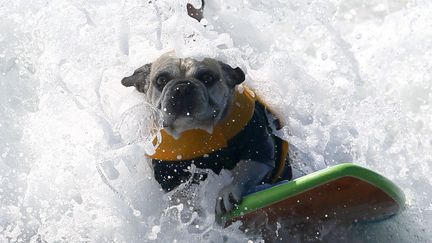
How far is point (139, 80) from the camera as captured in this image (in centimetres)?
487

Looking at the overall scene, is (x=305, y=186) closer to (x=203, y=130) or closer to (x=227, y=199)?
(x=227, y=199)

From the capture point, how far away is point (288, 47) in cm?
782

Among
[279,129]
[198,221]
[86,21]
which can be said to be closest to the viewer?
[198,221]

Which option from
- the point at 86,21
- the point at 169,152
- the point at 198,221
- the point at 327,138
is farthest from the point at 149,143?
the point at 86,21

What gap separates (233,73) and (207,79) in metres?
0.25

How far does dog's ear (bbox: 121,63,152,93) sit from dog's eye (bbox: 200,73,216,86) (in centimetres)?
40

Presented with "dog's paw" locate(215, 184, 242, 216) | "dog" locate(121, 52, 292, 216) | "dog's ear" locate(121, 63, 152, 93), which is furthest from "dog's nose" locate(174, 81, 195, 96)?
"dog's paw" locate(215, 184, 242, 216)

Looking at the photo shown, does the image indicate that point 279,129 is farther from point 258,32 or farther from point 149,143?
point 258,32

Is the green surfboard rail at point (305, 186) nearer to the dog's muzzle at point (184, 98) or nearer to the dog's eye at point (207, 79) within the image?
the dog's muzzle at point (184, 98)

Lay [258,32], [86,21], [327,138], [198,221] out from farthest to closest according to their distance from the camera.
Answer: [258,32] < [86,21] < [327,138] < [198,221]

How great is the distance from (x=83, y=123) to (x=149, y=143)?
1066 mm

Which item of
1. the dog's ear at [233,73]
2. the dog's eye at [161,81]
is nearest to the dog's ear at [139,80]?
the dog's eye at [161,81]

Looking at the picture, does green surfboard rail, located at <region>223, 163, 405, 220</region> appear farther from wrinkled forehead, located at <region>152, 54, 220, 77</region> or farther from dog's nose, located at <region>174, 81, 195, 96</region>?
wrinkled forehead, located at <region>152, 54, 220, 77</region>

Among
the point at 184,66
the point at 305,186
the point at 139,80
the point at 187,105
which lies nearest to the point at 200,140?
the point at 187,105
